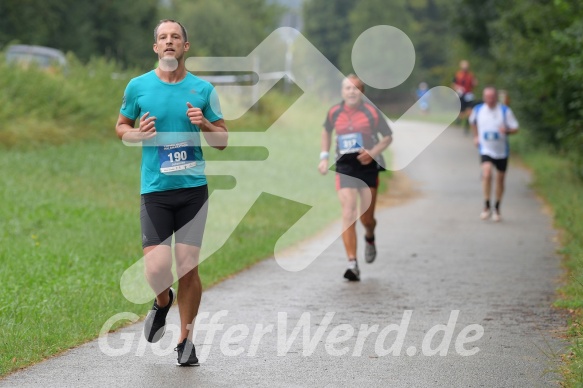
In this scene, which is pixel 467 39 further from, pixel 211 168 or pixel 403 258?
pixel 403 258

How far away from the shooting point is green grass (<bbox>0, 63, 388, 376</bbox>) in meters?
8.91

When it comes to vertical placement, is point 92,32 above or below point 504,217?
above

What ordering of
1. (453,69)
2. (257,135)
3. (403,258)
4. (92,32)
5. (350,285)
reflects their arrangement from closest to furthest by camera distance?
(350,285) → (403,258) → (257,135) → (92,32) → (453,69)

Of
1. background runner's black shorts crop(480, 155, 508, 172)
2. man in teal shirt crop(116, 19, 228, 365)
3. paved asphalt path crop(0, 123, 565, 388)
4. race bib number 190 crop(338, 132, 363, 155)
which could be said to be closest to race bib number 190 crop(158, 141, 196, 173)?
man in teal shirt crop(116, 19, 228, 365)

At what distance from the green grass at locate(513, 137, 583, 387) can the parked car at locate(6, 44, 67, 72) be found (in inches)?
423

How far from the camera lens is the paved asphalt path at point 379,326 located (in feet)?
23.1

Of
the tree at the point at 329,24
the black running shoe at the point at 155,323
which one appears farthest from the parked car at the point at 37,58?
the tree at the point at 329,24

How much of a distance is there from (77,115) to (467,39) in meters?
17.2

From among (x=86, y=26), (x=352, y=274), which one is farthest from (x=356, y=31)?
(x=352, y=274)

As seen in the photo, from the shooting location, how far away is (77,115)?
77.3ft

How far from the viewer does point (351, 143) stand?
11.8 meters

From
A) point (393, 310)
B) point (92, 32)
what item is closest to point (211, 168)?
point (393, 310)

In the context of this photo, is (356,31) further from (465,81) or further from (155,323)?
(155,323)

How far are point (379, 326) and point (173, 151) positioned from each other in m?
2.49
